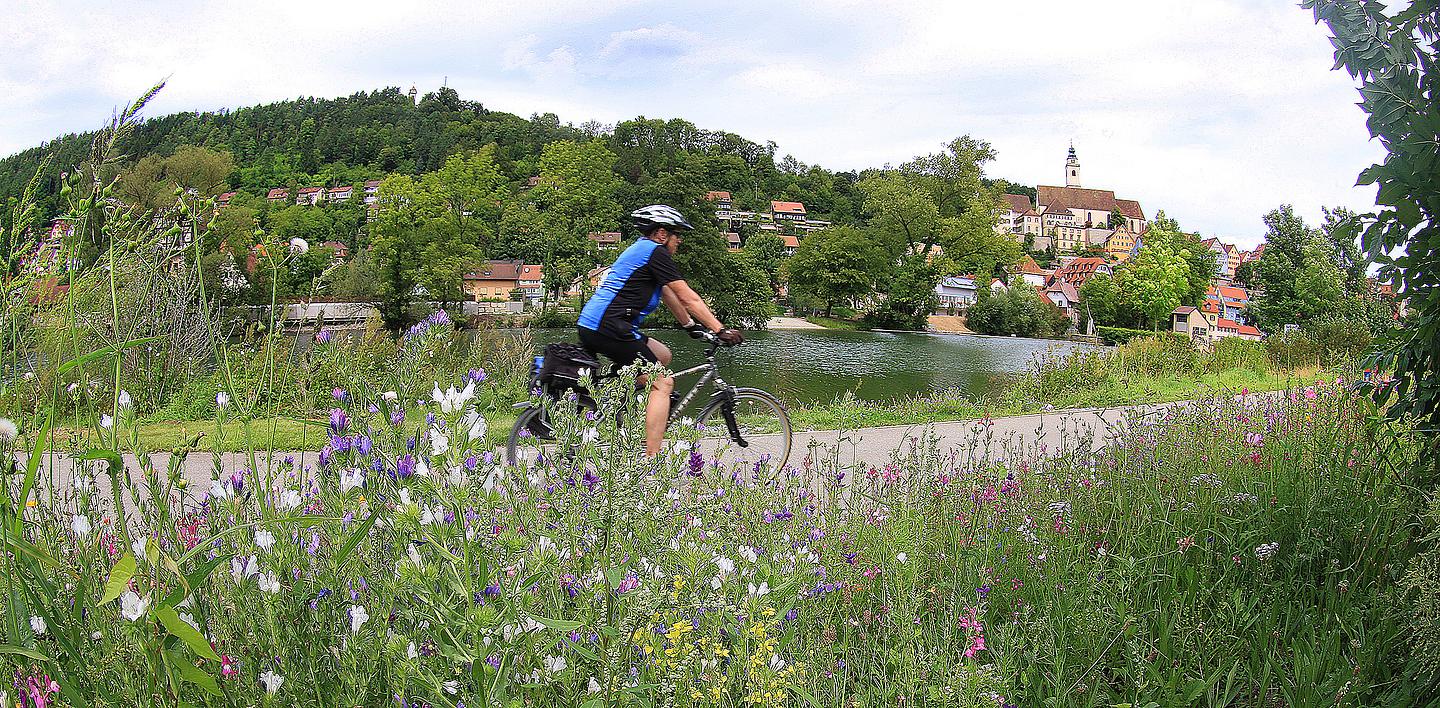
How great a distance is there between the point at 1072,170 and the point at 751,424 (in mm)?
166143

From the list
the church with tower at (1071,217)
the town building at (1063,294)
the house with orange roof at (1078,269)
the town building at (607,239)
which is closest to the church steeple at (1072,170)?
the church with tower at (1071,217)

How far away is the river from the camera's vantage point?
60.4ft

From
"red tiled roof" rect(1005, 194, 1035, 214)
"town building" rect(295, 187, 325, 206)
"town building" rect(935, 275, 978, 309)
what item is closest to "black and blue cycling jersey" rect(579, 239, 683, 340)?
"town building" rect(935, 275, 978, 309)

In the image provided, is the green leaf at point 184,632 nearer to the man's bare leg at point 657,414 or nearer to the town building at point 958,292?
the man's bare leg at point 657,414

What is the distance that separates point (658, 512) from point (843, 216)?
99.5 m

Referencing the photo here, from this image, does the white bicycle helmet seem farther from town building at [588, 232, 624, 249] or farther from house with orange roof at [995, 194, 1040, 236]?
house with orange roof at [995, 194, 1040, 236]

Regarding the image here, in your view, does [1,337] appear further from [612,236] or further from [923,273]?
[612,236]

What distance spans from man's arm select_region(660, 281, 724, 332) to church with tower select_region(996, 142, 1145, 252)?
474 feet

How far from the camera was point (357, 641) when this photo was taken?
1548 millimetres

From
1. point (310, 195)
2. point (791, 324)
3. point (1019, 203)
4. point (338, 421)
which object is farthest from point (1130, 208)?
point (338, 421)

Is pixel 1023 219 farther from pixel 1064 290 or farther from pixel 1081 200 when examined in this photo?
pixel 1064 290

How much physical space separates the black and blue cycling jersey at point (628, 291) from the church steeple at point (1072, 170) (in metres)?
164

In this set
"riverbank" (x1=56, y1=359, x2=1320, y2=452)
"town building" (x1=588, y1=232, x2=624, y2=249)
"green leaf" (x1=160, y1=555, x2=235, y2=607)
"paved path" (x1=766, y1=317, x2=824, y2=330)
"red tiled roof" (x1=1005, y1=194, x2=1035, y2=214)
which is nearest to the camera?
"green leaf" (x1=160, y1=555, x2=235, y2=607)

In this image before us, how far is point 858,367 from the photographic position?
2505cm
